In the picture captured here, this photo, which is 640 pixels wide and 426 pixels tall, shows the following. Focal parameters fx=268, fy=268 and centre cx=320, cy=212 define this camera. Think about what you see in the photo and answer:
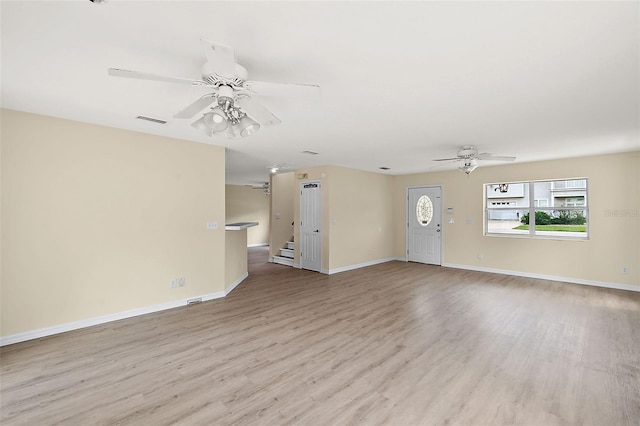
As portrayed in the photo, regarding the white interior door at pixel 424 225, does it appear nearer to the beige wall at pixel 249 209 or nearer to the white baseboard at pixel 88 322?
the white baseboard at pixel 88 322

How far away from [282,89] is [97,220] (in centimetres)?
323

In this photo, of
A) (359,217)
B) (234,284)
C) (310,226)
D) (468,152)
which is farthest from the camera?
(359,217)

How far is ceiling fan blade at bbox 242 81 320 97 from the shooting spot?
1692 mm

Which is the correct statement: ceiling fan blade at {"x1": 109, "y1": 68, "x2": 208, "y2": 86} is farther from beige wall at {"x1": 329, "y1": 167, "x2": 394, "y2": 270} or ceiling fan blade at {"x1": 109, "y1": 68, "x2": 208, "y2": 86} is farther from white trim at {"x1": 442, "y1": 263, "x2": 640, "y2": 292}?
white trim at {"x1": 442, "y1": 263, "x2": 640, "y2": 292}

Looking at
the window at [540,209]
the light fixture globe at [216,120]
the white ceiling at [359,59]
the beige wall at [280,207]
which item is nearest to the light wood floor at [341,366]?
the window at [540,209]

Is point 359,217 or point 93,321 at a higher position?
point 359,217

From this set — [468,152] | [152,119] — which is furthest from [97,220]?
[468,152]

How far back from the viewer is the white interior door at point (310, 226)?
6.53 m

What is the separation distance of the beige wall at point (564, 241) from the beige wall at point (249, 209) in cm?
681

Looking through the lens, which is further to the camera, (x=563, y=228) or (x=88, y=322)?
(x=563, y=228)

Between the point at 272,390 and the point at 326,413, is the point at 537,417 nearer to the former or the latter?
the point at 326,413

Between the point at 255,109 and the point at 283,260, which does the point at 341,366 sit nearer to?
the point at 255,109

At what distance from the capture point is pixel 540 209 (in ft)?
19.5

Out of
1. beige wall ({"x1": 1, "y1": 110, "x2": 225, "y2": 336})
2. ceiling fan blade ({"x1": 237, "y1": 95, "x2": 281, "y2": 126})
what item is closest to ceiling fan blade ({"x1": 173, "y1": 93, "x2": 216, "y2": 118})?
ceiling fan blade ({"x1": 237, "y1": 95, "x2": 281, "y2": 126})
